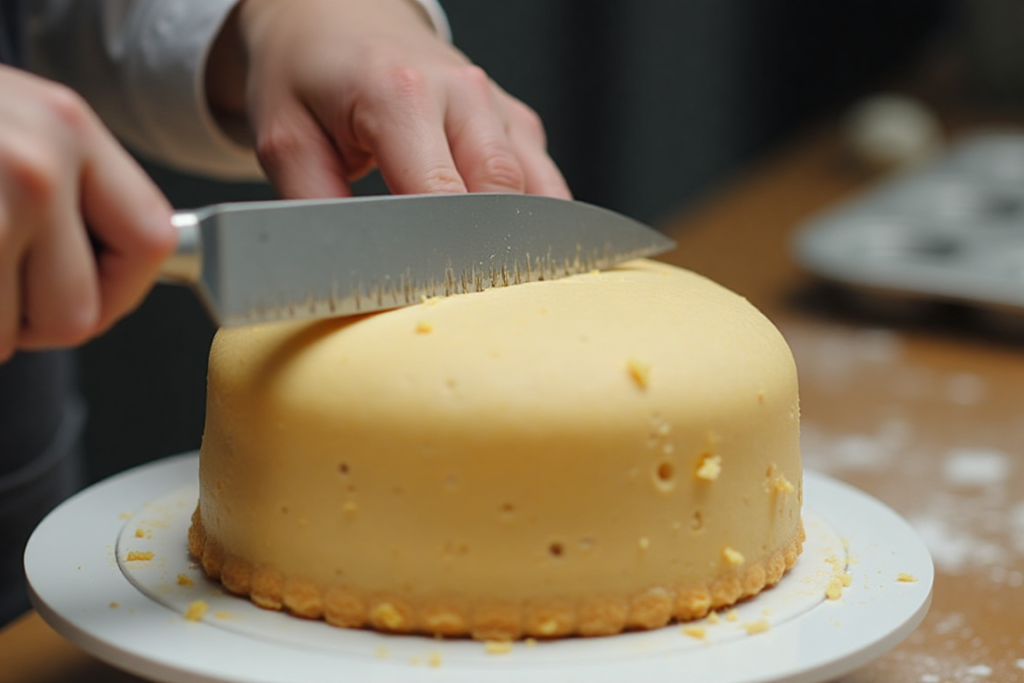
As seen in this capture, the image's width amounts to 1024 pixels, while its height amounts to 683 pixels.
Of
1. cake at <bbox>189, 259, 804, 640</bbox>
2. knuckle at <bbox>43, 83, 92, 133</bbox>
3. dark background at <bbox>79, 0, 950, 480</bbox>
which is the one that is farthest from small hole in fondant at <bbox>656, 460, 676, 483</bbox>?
dark background at <bbox>79, 0, 950, 480</bbox>

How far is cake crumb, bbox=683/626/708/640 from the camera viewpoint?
70cm

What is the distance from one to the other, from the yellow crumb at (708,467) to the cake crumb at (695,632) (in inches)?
3.3

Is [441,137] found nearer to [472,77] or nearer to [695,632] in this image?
[472,77]

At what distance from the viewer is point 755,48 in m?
3.44

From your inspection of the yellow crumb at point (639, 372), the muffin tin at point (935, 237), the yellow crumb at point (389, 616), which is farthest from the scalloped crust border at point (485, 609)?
the muffin tin at point (935, 237)

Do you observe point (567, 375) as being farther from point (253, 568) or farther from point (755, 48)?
point (755, 48)

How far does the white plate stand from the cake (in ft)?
0.07

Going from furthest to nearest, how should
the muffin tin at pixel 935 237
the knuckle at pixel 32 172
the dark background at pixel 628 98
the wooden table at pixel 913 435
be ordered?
the dark background at pixel 628 98, the muffin tin at pixel 935 237, the wooden table at pixel 913 435, the knuckle at pixel 32 172

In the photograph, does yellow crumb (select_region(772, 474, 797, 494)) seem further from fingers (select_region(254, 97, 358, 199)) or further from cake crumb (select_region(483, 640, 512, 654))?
fingers (select_region(254, 97, 358, 199))

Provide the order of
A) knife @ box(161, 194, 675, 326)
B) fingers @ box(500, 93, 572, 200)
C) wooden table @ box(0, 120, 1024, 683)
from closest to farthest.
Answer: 1. knife @ box(161, 194, 675, 326)
2. wooden table @ box(0, 120, 1024, 683)
3. fingers @ box(500, 93, 572, 200)

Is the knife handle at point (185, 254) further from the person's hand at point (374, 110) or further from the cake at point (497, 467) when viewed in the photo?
the person's hand at point (374, 110)

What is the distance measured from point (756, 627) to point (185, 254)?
1.22 feet

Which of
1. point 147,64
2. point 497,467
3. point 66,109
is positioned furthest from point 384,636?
point 147,64

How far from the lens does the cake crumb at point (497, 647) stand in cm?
68
